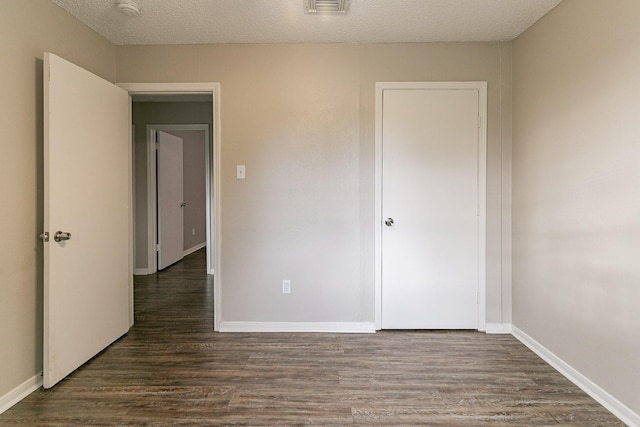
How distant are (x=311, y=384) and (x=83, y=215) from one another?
1.81 m

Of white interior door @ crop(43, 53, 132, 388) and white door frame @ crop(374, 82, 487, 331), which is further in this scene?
white door frame @ crop(374, 82, 487, 331)

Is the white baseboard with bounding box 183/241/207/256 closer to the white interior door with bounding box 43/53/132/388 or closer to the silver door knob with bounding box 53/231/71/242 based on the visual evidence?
the white interior door with bounding box 43/53/132/388

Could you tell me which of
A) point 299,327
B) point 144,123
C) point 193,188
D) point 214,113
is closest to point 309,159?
point 214,113

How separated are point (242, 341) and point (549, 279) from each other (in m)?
2.24

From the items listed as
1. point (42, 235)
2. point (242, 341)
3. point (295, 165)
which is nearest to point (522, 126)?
point (295, 165)

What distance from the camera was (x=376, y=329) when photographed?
9.49 ft

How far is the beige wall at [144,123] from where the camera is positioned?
16.3ft

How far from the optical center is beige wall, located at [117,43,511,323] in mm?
2830

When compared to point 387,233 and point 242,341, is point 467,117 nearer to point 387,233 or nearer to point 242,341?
point 387,233

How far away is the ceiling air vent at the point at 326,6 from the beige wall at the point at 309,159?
1.64 feet

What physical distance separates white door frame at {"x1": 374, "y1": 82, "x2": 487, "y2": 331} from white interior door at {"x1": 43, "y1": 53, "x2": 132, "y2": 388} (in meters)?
2.02

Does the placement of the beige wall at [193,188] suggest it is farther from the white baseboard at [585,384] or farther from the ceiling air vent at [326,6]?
the white baseboard at [585,384]

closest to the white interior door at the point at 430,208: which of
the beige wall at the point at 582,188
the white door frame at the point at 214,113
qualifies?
the beige wall at the point at 582,188

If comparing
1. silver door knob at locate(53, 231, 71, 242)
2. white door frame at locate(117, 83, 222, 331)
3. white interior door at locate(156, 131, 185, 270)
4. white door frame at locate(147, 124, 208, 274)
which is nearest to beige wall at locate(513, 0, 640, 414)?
white door frame at locate(117, 83, 222, 331)
